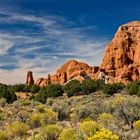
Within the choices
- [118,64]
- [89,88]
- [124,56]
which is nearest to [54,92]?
[89,88]

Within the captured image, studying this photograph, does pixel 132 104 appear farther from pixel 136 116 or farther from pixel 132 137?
pixel 132 137

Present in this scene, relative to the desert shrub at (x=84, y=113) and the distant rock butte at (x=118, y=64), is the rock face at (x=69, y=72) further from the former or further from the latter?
the desert shrub at (x=84, y=113)

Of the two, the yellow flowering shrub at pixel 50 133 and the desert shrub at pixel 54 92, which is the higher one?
the desert shrub at pixel 54 92

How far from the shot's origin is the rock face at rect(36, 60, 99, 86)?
5266 inches

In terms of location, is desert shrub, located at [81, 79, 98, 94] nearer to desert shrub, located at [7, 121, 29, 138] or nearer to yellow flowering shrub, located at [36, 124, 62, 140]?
desert shrub, located at [7, 121, 29, 138]

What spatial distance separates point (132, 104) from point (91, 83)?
2302 inches

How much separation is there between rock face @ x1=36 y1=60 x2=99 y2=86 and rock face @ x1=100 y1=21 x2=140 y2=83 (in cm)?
938

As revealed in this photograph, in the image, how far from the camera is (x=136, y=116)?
30672 millimetres

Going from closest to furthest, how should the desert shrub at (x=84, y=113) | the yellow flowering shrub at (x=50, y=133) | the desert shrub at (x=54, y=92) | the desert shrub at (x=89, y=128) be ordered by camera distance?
1. the desert shrub at (x=89, y=128)
2. the yellow flowering shrub at (x=50, y=133)
3. the desert shrub at (x=84, y=113)
4. the desert shrub at (x=54, y=92)

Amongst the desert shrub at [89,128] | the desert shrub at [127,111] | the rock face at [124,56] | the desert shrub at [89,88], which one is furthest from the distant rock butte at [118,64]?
the desert shrub at [89,128]

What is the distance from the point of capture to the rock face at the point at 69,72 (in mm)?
133750

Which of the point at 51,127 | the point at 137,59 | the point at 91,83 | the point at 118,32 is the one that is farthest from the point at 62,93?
the point at 51,127

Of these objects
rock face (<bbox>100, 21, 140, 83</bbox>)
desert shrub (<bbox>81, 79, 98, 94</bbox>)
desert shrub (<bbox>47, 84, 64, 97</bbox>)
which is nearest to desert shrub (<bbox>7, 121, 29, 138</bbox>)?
desert shrub (<bbox>47, 84, 64, 97</bbox>)

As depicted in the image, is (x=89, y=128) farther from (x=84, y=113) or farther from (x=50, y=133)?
(x=84, y=113)
